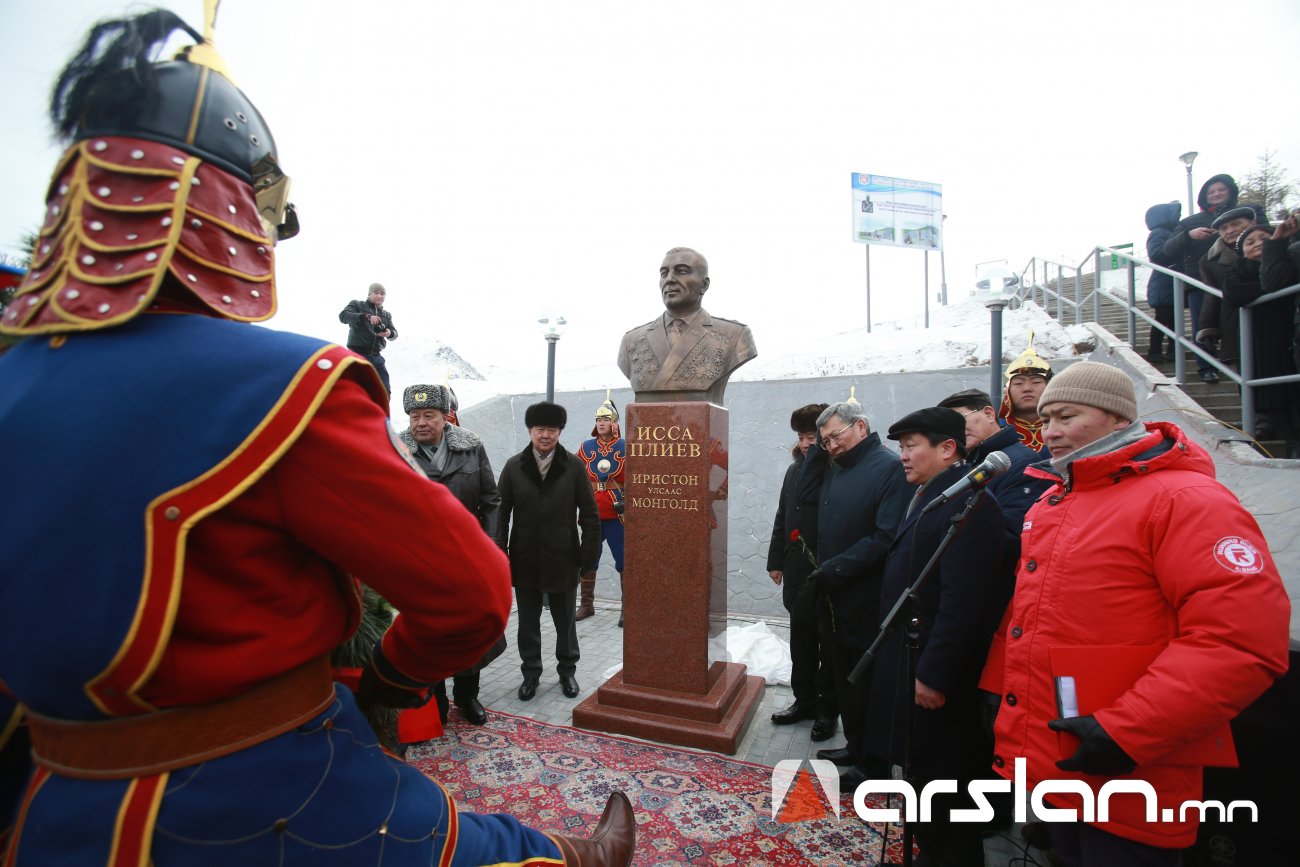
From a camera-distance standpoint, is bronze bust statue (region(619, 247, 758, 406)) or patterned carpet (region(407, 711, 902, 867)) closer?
patterned carpet (region(407, 711, 902, 867))

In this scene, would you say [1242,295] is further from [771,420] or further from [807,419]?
[771,420]

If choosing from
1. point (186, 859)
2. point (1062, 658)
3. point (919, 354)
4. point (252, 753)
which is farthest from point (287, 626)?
point (919, 354)

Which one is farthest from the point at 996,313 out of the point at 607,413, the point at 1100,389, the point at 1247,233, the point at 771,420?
the point at 1100,389

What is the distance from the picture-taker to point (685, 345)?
4480 mm

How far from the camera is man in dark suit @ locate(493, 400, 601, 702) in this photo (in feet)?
15.3

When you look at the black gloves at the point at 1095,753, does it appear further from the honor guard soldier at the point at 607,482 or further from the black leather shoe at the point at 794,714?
the honor guard soldier at the point at 607,482

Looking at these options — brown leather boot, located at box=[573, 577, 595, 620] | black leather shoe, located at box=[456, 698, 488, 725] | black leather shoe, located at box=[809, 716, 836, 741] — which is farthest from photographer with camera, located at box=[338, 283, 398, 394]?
black leather shoe, located at box=[809, 716, 836, 741]

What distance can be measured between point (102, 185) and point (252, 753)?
0.89 metres

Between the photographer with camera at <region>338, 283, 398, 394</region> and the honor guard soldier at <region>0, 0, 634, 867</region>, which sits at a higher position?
the photographer with camera at <region>338, 283, 398, 394</region>

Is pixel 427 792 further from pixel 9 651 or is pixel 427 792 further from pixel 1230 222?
pixel 1230 222

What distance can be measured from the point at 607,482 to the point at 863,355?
31.6 feet

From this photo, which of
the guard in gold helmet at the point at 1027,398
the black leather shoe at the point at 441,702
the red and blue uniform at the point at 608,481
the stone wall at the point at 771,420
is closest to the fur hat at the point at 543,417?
the stone wall at the point at 771,420

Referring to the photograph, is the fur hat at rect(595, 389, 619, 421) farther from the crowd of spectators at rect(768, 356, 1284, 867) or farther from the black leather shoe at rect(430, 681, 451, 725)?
the crowd of spectators at rect(768, 356, 1284, 867)

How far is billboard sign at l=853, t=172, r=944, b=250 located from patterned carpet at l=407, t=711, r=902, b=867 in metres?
20.1
